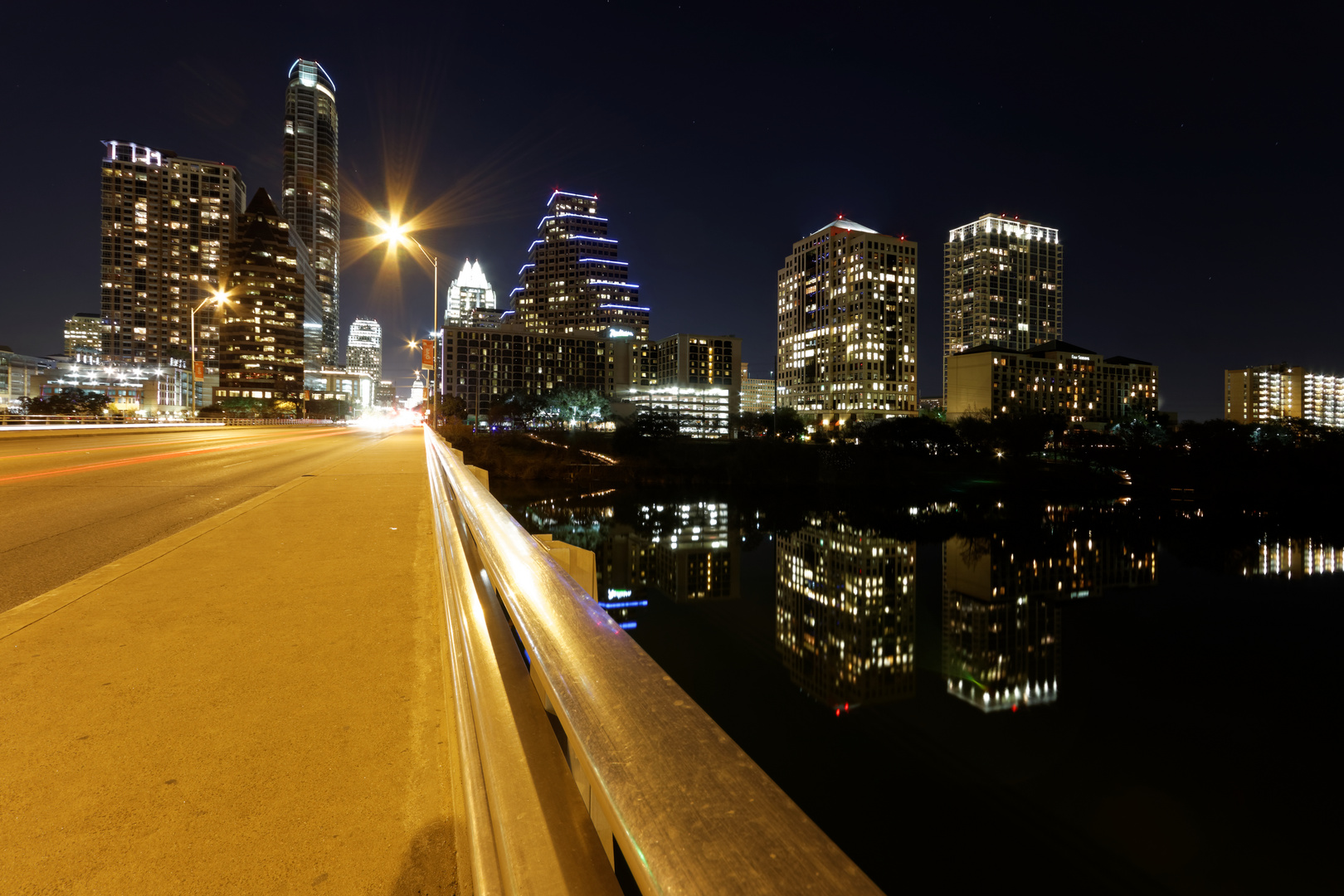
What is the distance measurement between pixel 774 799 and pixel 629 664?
2.64ft

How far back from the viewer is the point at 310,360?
638ft

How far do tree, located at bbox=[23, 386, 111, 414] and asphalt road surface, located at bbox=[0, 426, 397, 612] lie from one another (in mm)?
74784

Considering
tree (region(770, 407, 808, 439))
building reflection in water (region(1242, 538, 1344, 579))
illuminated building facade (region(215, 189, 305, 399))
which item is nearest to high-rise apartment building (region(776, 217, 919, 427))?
tree (region(770, 407, 808, 439))

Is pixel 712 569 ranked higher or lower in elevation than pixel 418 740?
lower

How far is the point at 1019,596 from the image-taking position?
36.5 metres

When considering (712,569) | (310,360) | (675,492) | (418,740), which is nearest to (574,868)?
→ (418,740)

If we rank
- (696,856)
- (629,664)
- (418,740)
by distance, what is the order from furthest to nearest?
(418,740) < (629,664) < (696,856)

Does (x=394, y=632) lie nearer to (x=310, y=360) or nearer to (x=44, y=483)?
(x=44, y=483)

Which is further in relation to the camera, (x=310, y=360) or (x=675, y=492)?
(x=310, y=360)

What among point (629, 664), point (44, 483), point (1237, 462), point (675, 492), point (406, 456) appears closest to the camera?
point (629, 664)

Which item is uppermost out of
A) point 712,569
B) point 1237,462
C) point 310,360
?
point 310,360

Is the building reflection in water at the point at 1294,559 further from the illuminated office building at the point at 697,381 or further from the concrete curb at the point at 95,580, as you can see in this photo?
the illuminated office building at the point at 697,381

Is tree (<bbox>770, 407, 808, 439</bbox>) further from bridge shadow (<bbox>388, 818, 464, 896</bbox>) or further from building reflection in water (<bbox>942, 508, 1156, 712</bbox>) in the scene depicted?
bridge shadow (<bbox>388, 818, 464, 896</bbox>)

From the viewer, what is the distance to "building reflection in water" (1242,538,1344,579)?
143 feet
